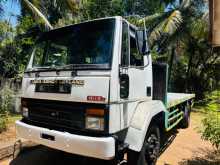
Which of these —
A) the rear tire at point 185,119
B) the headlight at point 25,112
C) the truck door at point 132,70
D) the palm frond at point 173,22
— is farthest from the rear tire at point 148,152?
the palm frond at point 173,22

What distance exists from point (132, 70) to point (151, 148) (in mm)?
1543

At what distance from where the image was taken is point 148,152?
17.1ft

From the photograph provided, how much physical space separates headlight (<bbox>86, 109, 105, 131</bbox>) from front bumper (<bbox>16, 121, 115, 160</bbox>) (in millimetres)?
157

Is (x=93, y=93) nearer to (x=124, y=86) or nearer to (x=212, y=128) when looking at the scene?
(x=124, y=86)

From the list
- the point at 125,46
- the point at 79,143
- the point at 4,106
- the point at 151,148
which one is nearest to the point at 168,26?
the point at 4,106

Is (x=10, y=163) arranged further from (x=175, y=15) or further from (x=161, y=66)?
(x=175, y=15)

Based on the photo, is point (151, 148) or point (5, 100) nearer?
point (151, 148)

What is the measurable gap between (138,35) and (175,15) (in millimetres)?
12654

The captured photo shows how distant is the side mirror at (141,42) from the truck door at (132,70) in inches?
3.4

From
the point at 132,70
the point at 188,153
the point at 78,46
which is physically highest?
the point at 78,46

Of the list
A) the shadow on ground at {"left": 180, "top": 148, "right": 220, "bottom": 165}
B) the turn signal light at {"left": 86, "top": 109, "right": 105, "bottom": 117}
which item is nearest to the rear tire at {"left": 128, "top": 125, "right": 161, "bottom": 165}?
the shadow on ground at {"left": 180, "top": 148, "right": 220, "bottom": 165}

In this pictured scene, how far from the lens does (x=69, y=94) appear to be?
14.4ft

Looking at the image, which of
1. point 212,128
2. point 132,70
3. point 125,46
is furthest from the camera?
point 212,128

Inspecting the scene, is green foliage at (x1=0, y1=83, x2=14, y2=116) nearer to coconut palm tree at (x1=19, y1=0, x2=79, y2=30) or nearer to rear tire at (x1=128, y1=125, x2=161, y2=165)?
rear tire at (x1=128, y1=125, x2=161, y2=165)
